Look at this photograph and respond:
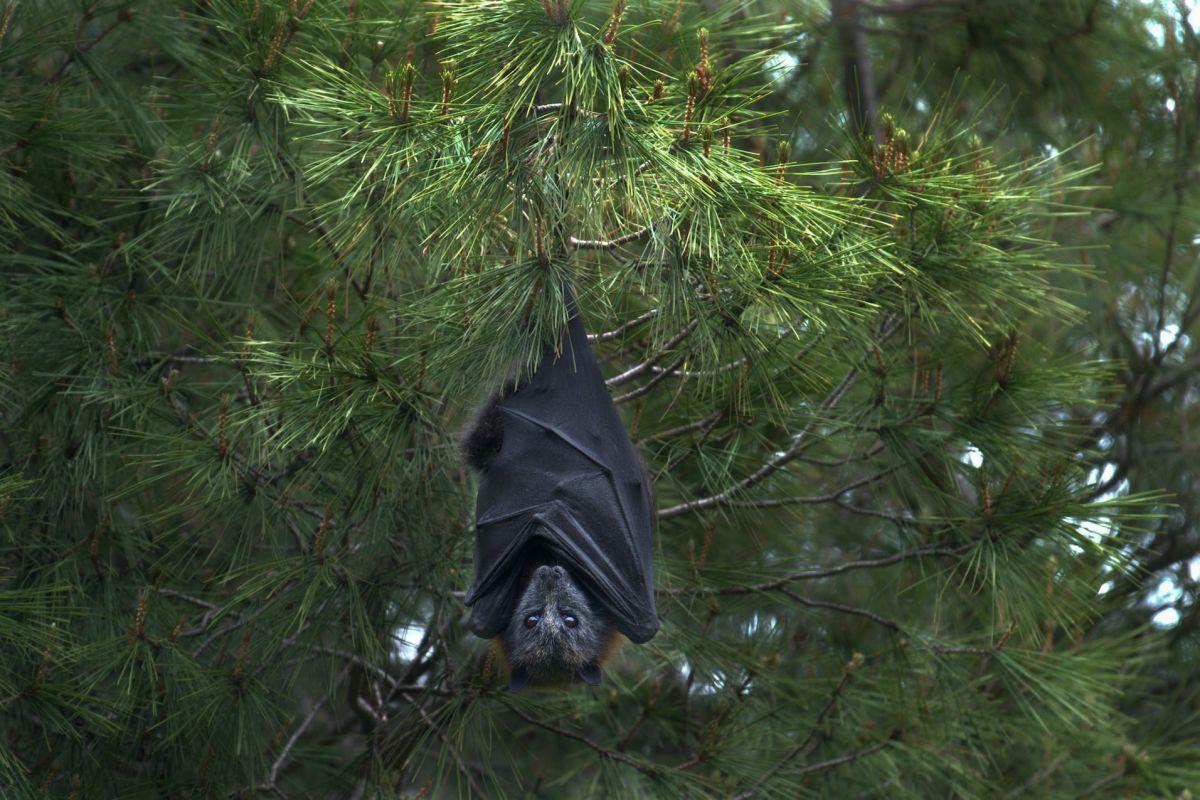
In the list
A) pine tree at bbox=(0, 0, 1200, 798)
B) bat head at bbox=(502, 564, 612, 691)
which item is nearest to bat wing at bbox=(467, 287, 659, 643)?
bat head at bbox=(502, 564, 612, 691)

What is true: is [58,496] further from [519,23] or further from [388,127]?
[519,23]

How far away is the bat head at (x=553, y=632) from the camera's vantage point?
11.0ft

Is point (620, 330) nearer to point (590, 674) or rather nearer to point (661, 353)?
point (661, 353)

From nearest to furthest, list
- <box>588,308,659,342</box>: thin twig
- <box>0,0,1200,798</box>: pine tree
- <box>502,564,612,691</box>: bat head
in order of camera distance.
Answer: <box>0,0,1200,798</box>: pine tree → <box>502,564,612,691</box>: bat head → <box>588,308,659,342</box>: thin twig

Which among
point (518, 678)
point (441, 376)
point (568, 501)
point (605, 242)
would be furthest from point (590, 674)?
point (605, 242)

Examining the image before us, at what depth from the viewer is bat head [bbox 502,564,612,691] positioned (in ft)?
11.0

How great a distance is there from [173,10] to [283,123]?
2.85 ft

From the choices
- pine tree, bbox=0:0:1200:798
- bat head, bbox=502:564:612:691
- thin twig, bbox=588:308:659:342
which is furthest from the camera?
thin twig, bbox=588:308:659:342

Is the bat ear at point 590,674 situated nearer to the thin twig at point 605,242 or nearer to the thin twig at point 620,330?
the thin twig at point 620,330

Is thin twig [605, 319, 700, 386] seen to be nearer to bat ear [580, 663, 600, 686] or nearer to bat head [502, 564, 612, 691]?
bat head [502, 564, 612, 691]

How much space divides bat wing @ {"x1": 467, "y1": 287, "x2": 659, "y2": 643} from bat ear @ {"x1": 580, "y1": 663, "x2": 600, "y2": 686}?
0.40ft

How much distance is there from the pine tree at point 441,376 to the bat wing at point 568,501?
180 mm

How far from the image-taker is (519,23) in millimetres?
3057

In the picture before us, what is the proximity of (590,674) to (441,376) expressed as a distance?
84 cm
